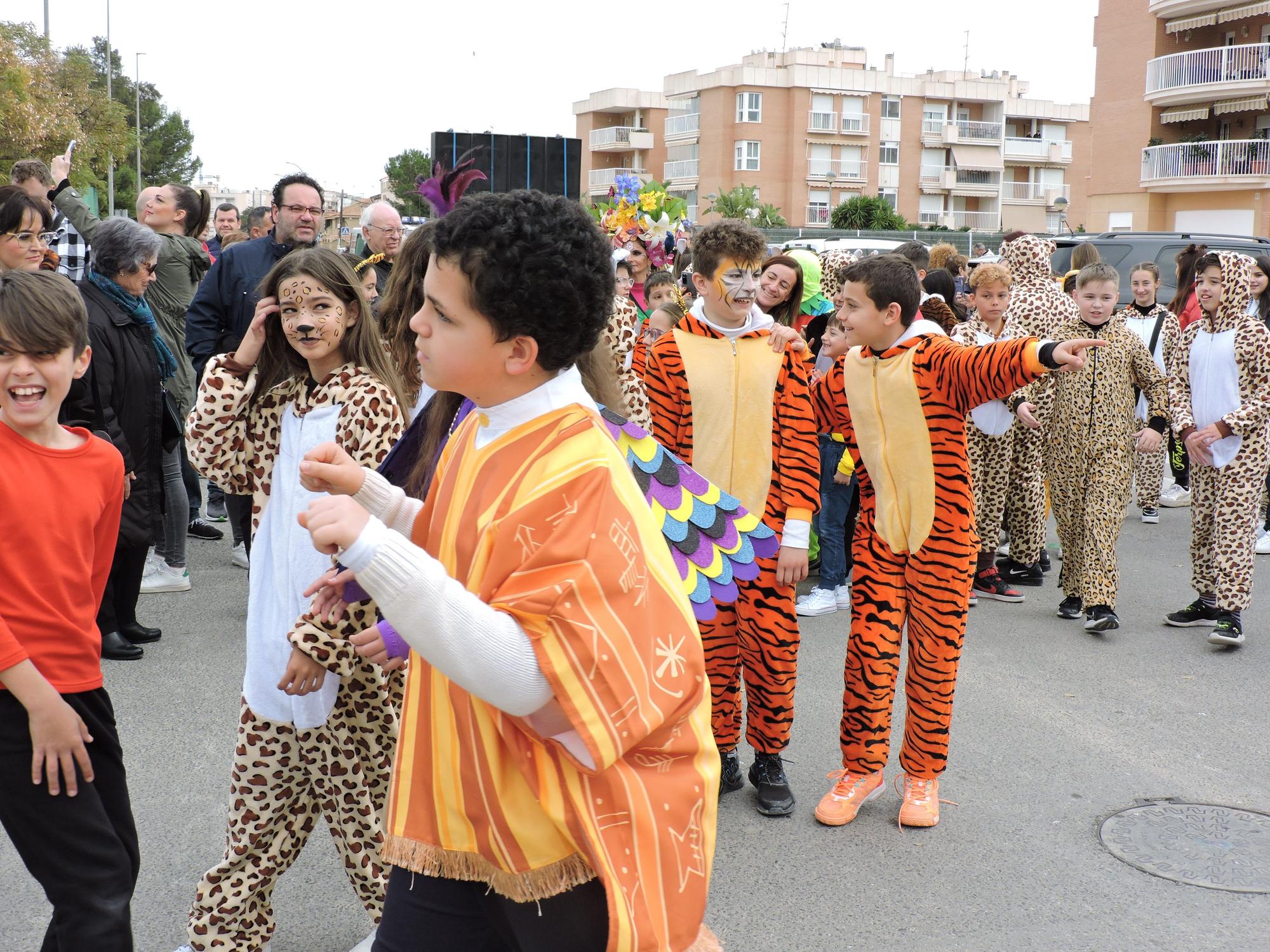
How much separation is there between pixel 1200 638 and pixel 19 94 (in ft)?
61.8

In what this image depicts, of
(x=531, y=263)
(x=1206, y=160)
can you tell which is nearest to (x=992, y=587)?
(x=531, y=263)

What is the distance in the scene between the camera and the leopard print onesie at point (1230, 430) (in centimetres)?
680

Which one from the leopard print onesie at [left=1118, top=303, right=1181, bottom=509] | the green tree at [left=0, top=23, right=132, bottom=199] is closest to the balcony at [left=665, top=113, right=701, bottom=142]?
the green tree at [left=0, top=23, right=132, bottom=199]

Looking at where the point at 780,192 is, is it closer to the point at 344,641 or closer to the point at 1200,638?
the point at 1200,638

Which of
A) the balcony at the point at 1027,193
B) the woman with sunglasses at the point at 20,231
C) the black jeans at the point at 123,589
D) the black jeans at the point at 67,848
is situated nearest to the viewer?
the black jeans at the point at 67,848

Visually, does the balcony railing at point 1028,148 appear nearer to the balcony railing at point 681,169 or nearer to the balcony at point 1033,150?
the balcony at point 1033,150

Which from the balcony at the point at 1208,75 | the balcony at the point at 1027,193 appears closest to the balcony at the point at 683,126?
the balcony at the point at 1027,193

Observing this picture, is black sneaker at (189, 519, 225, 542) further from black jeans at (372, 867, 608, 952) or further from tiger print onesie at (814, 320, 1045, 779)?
black jeans at (372, 867, 608, 952)

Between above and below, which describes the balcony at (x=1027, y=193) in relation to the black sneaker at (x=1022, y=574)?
above

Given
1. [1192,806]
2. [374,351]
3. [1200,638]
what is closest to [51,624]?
[374,351]

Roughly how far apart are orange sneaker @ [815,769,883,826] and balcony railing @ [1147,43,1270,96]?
38474mm

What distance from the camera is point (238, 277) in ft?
21.5

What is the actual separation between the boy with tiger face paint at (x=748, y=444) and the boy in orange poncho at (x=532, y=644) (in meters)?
2.44

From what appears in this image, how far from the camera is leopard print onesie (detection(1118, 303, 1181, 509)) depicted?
25.9 feet
